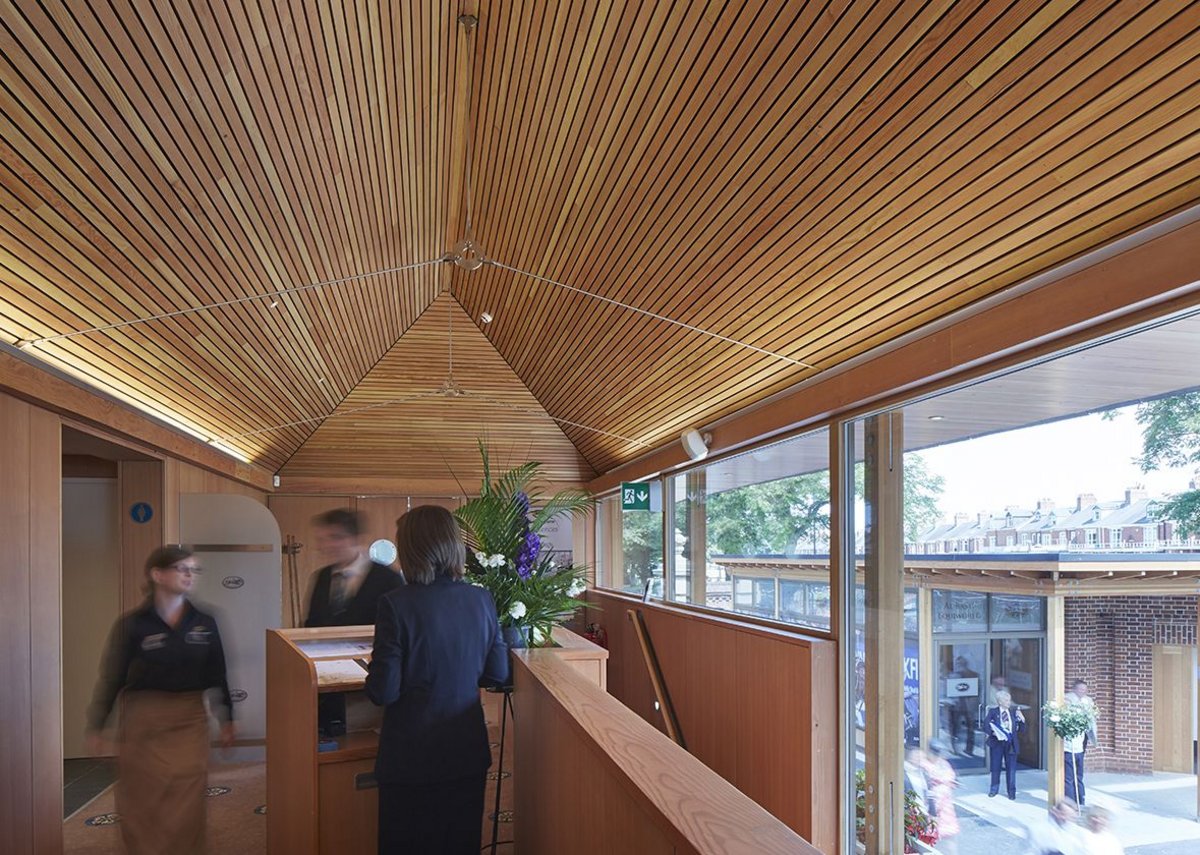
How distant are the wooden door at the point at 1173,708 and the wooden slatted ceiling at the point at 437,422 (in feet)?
22.4

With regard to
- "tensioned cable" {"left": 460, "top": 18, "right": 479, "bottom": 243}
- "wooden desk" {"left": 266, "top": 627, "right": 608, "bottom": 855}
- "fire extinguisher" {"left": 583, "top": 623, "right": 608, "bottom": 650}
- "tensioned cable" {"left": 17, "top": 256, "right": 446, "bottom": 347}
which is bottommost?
"fire extinguisher" {"left": 583, "top": 623, "right": 608, "bottom": 650}

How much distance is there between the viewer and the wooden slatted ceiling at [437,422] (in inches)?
363

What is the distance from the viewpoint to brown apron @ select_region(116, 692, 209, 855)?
3631 mm

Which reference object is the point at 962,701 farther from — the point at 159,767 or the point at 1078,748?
the point at 159,767

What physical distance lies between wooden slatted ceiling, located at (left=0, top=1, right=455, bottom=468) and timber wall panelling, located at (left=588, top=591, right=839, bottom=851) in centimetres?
356

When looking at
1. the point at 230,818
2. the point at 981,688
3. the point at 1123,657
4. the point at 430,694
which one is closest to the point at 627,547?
the point at 230,818

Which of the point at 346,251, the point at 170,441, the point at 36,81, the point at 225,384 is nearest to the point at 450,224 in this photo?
the point at 346,251

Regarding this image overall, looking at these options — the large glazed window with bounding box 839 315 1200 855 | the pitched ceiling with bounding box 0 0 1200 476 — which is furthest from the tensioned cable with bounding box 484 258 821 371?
the large glazed window with bounding box 839 315 1200 855

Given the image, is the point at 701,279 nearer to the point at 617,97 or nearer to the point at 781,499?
the point at 617,97

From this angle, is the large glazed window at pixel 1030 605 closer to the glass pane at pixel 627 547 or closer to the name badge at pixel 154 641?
the name badge at pixel 154 641

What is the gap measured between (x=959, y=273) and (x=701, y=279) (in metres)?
1.86

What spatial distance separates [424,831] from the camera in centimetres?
315

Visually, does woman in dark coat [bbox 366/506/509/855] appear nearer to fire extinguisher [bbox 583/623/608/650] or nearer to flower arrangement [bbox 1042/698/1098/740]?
flower arrangement [bbox 1042/698/1098/740]

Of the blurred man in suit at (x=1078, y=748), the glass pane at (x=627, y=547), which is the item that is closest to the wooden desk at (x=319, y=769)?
the blurred man in suit at (x=1078, y=748)
